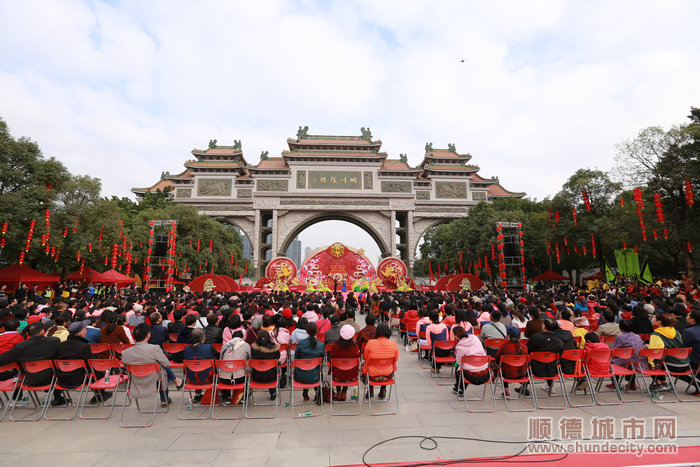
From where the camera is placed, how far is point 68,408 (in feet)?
14.4

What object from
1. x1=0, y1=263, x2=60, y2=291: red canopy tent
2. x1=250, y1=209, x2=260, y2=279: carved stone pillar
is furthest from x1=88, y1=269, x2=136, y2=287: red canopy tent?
x1=250, y1=209, x2=260, y2=279: carved stone pillar

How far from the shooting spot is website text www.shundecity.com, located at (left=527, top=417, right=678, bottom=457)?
10.2 feet

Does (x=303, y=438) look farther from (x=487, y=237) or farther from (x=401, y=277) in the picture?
(x=487, y=237)

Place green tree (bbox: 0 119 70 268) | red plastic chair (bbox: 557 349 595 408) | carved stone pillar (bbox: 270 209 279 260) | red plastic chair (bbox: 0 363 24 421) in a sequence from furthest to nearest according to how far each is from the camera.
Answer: carved stone pillar (bbox: 270 209 279 260) < green tree (bbox: 0 119 70 268) < red plastic chair (bbox: 557 349 595 408) < red plastic chair (bbox: 0 363 24 421)

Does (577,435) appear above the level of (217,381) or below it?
below

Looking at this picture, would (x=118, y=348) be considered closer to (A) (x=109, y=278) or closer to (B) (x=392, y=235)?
(A) (x=109, y=278)

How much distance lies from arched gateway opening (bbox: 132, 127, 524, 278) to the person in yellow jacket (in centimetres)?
2815

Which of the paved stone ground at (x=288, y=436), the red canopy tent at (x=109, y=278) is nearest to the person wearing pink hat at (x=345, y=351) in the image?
the paved stone ground at (x=288, y=436)

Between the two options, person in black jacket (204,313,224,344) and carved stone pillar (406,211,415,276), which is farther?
carved stone pillar (406,211,415,276)

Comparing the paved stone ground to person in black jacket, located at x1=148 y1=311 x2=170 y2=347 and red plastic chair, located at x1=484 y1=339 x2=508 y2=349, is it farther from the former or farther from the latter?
person in black jacket, located at x1=148 y1=311 x2=170 y2=347

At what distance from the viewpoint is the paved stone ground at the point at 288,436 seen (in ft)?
9.98

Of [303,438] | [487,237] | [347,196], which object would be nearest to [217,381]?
[303,438]

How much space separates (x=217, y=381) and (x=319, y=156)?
31303 mm

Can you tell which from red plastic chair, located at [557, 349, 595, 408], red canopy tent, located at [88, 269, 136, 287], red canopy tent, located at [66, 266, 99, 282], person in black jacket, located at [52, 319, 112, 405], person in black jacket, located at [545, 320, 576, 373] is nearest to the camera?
person in black jacket, located at [52, 319, 112, 405]
